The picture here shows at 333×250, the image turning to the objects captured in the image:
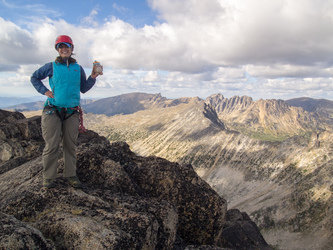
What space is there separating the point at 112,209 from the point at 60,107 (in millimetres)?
5530

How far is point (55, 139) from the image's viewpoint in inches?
377

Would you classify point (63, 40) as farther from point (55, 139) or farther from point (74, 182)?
point (74, 182)

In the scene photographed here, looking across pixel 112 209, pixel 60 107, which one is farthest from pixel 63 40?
pixel 112 209

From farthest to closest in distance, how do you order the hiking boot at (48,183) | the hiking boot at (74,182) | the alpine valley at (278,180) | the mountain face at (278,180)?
1. the mountain face at (278,180)
2. the alpine valley at (278,180)
3. the hiking boot at (74,182)
4. the hiking boot at (48,183)

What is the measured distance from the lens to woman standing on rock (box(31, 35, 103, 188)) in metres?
9.61

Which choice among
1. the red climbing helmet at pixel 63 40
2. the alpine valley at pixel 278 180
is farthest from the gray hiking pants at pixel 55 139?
the alpine valley at pixel 278 180

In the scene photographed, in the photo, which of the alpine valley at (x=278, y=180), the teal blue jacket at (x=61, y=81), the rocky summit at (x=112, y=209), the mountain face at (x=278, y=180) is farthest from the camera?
the mountain face at (x=278, y=180)

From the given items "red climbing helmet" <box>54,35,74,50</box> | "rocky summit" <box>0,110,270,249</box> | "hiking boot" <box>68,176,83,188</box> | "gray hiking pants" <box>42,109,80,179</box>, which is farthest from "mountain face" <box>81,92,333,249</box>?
"red climbing helmet" <box>54,35,74,50</box>

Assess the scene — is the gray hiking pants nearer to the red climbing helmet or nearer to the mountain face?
the red climbing helmet

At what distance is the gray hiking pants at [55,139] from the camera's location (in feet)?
31.4

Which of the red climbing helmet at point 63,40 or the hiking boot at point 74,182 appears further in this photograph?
the hiking boot at point 74,182

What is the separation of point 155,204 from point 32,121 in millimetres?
27710

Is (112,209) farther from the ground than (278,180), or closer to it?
farther from the ground

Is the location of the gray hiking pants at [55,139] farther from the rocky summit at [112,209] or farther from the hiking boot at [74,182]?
the rocky summit at [112,209]
